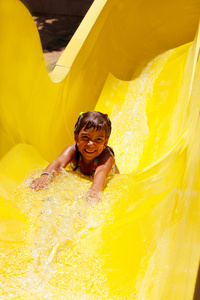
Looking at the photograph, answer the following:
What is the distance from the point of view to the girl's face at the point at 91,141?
7.12 feet

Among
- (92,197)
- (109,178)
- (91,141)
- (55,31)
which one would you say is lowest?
(55,31)

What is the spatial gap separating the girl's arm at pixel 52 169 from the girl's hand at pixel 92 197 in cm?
24

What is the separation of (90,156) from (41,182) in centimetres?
33

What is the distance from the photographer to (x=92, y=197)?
2.06 meters

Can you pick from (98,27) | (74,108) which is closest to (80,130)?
(74,108)

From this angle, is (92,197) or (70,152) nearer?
(92,197)

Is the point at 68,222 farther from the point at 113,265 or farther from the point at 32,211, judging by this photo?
the point at 113,265

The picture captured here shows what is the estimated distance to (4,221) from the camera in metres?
1.84

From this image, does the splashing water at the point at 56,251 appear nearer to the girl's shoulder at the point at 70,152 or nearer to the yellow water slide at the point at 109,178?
the yellow water slide at the point at 109,178

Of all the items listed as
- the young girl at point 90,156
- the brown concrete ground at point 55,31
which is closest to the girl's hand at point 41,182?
the young girl at point 90,156

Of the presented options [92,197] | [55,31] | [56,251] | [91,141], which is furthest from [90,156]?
[55,31]

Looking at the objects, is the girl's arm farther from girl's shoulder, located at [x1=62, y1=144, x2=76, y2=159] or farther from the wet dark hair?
the wet dark hair

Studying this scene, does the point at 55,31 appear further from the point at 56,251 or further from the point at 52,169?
the point at 56,251

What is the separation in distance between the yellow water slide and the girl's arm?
0.04 meters
